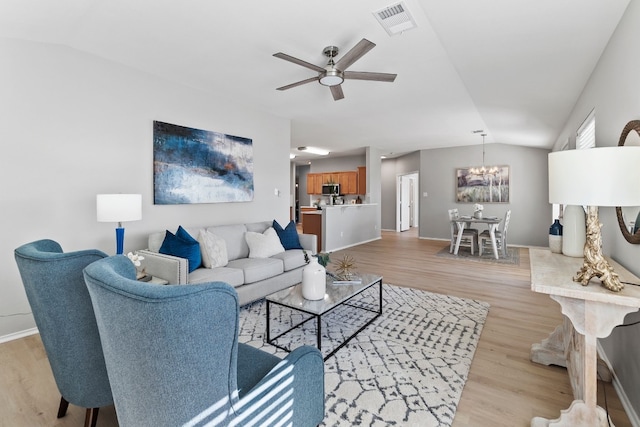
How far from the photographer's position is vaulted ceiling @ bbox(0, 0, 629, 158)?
2166 millimetres

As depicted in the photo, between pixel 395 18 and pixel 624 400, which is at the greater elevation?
pixel 395 18

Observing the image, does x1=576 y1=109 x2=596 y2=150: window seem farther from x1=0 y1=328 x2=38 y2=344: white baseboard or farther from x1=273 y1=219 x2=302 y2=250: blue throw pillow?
x1=0 y1=328 x2=38 y2=344: white baseboard

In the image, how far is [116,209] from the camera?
259 centimetres

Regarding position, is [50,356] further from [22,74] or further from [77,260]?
[22,74]

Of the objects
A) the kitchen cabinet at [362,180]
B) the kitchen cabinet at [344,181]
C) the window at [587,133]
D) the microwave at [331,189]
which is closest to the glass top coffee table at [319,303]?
the window at [587,133]

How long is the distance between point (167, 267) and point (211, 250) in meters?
0.54

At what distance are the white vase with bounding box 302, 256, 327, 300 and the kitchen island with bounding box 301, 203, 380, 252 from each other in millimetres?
4093

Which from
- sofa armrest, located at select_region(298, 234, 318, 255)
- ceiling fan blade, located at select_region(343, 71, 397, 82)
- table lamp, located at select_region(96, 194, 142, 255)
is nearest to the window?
ceiling fan blade, located at select_region(343, 71, 397, 82)

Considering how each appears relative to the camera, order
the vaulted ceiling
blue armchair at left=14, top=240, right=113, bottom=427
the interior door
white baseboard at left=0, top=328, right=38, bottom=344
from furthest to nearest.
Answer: the interior door
white baseboard at left=0, top=328, right=38, bottom=344
the vaulted ceiling
blue armchair at left=14, top=240, right=113, bottom=427

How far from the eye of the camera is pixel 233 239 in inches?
149

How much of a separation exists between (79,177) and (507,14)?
3.84 m

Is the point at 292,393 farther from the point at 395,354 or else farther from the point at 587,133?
the point at 587,133

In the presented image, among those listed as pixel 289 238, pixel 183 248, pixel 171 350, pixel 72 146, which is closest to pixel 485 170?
pixel 289 238

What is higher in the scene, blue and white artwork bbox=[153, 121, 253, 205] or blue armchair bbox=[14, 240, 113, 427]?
blue and white artwork bbox=[153, 121, 253, 205]
